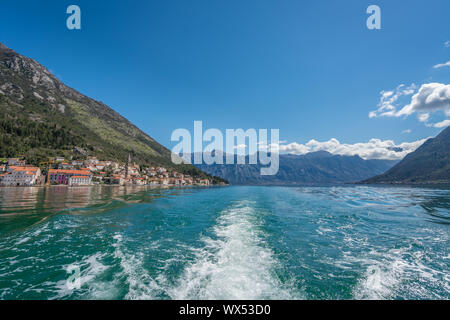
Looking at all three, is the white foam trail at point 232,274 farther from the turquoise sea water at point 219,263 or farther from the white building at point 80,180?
the white building at point 80,180

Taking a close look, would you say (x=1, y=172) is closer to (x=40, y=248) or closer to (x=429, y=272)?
(x=40, y=248)

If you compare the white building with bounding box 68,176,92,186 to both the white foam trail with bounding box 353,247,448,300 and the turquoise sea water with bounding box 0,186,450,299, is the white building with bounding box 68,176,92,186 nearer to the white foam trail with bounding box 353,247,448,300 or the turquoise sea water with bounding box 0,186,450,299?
the turquoise sea water with bounding box 0,186,450,299

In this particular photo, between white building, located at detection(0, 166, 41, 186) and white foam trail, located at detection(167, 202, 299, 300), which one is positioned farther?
white building, located at detection(0, 166, 41, 186)

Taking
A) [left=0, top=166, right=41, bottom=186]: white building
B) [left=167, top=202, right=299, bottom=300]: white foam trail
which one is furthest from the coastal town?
[left=167, top=202, right=299, bottom=300]: white foam trail

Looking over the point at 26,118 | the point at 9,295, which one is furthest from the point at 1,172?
the point at 9,295

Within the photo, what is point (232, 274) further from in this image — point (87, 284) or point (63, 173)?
point (63, 173)

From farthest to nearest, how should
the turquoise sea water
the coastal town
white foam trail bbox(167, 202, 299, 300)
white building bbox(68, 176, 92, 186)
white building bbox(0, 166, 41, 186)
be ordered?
white building bbox(68, 176, 92, 186), the coastal town, white building bbox(0, 166, 41, 186), the turquoise sea water, white foam trail bbox(167, 202, 299, 300)

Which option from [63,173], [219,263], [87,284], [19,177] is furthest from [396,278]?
[63,173]

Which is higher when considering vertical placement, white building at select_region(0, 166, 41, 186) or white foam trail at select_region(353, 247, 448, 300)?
white building at select_region(0, 166, 41, 186)

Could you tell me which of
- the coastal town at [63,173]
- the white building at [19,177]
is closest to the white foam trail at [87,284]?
the coastal town at [63,173]
